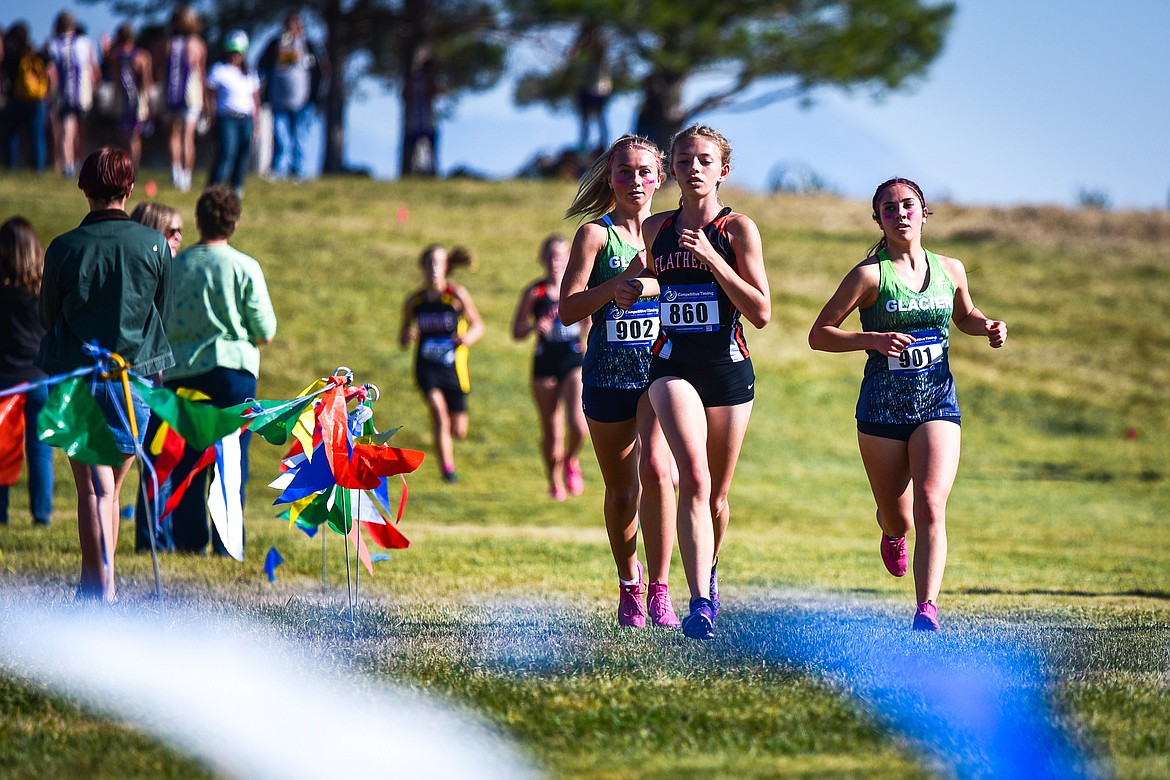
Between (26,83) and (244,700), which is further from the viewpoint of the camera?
(26,83)

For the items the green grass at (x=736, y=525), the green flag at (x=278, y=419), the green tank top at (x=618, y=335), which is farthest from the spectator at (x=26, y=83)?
the green tank top at (x=618, y=335)

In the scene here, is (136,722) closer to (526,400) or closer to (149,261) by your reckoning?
(149,261)

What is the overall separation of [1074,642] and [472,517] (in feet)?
22.3

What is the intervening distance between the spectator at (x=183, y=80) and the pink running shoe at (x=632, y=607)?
45.1 ft

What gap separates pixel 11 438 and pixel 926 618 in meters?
3.77

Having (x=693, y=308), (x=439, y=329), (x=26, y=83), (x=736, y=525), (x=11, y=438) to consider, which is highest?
(x=26, y=83)

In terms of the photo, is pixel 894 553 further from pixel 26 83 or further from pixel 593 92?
pixel 593 92

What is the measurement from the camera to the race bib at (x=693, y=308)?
5652 millimetres

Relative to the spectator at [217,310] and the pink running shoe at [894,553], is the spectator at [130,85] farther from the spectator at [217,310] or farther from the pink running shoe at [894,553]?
the pink running shoe at [894,553]

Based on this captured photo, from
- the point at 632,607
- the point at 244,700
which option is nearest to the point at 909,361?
the point at 632,607

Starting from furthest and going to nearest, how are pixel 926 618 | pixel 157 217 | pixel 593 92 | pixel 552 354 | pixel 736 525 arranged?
pixel 593 92, pixel 736 525, pixel 552 354, pixel 157 217, pixel 926 618

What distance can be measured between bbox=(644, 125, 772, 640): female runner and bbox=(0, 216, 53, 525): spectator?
3.96 meters

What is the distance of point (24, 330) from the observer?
9.05 metres

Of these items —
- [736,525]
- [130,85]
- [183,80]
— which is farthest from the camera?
[130,85]
